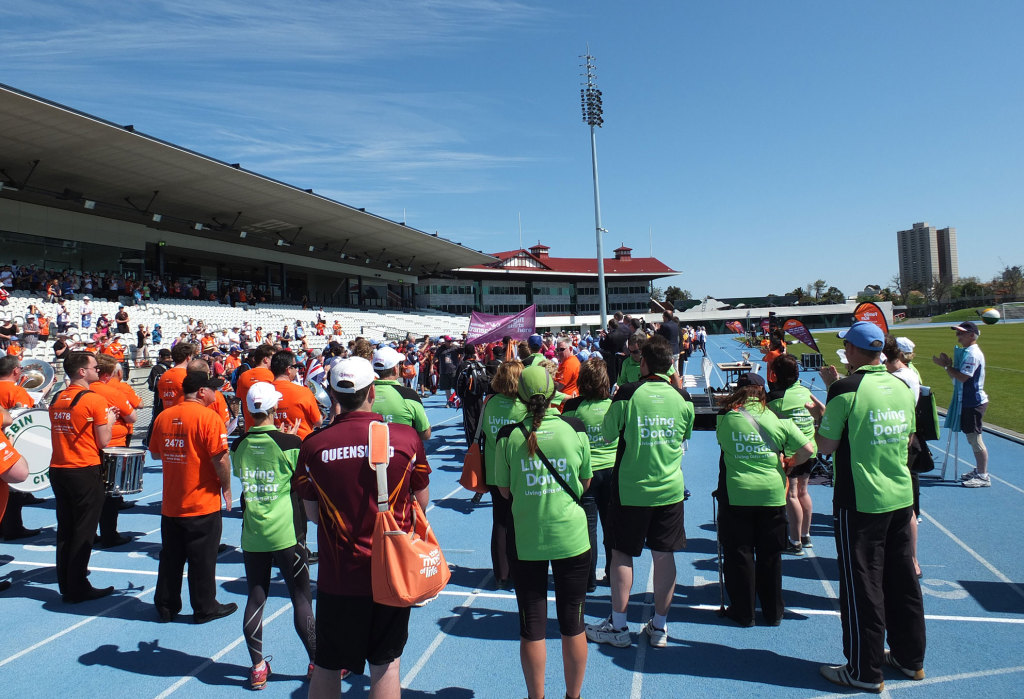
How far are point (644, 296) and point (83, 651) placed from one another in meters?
80.4

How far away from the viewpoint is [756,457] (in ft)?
14.0

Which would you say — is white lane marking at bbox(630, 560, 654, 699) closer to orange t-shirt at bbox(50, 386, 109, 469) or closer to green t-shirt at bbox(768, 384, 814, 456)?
green t-shirt at bbox(768, 384, 814, 456)

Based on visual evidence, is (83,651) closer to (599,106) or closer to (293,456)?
(293,456)

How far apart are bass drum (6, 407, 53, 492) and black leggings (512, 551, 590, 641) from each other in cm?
504

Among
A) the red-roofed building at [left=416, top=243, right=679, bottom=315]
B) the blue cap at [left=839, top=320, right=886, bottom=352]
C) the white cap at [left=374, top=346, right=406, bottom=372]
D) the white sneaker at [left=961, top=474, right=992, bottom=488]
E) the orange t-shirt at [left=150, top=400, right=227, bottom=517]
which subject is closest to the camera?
the blue cap at [left=839, top=320, right=886, bottom=352]

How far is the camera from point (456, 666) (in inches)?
155

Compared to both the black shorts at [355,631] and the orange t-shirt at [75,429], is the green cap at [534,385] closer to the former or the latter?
the black shorts at [355,631]

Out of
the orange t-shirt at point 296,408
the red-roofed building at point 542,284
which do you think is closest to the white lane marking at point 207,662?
the orange t-shirt at point 296,408

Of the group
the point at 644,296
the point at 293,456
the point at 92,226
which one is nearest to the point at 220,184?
the point at 92,226

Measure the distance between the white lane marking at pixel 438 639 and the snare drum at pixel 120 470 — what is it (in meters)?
3.44

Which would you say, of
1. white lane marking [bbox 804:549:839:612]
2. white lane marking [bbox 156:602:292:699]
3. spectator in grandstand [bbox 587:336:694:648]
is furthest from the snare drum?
white lane marking [bbox 804:549:839:612]

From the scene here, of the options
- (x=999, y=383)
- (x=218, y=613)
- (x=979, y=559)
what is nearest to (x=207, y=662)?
A: (x=218, y=613)

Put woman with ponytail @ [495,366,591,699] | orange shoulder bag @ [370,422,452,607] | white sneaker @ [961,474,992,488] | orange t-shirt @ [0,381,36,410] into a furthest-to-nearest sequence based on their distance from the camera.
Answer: white sneaker @ [961,474,992,488]
orange t-shirt @ [0,381,36,410]
woman with ponytail @ [495,366,591,699]
orange shoulder bag @ [370,422,452,607]

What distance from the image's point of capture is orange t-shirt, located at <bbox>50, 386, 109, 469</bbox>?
5.29m
